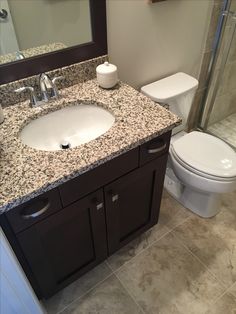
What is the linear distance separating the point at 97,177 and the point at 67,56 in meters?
0.60

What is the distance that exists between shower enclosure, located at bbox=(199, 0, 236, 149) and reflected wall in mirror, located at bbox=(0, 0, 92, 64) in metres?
1.01

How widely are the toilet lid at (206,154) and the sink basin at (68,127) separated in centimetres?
58

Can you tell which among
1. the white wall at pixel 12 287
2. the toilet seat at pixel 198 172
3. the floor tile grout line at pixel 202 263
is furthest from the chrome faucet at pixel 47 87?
the floor tile grout line at pixel 202 263

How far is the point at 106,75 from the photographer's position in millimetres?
1206

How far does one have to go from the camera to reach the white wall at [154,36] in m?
1.32

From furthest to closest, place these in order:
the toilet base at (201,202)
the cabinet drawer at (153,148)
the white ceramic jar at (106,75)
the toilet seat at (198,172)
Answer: the toilet base at (201,202) → the toilet seat at (198,172) → the white ceramic jar at (106,75) → the cabinet drawer at (153,148)

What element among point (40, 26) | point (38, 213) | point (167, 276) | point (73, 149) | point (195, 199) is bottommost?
point (167, 276)

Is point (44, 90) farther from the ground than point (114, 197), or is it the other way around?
point (44, 90)

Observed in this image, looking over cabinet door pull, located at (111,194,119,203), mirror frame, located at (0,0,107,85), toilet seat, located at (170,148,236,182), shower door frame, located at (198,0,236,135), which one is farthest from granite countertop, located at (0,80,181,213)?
shower door frame, located at (198,0,236,135)

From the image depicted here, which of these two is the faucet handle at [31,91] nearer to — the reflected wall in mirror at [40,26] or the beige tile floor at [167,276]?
the reflected wall in mirror at [40,26]

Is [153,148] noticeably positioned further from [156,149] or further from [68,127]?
[68,127]

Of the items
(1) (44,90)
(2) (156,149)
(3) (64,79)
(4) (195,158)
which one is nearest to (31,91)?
(1) (44,90)

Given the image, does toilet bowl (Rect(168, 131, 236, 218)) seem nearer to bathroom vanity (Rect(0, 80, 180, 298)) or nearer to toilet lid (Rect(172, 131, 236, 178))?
toilet lid (Rect(172, 131, 236, 178))

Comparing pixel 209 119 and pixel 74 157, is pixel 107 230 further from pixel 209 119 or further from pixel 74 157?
pixel 209 119
